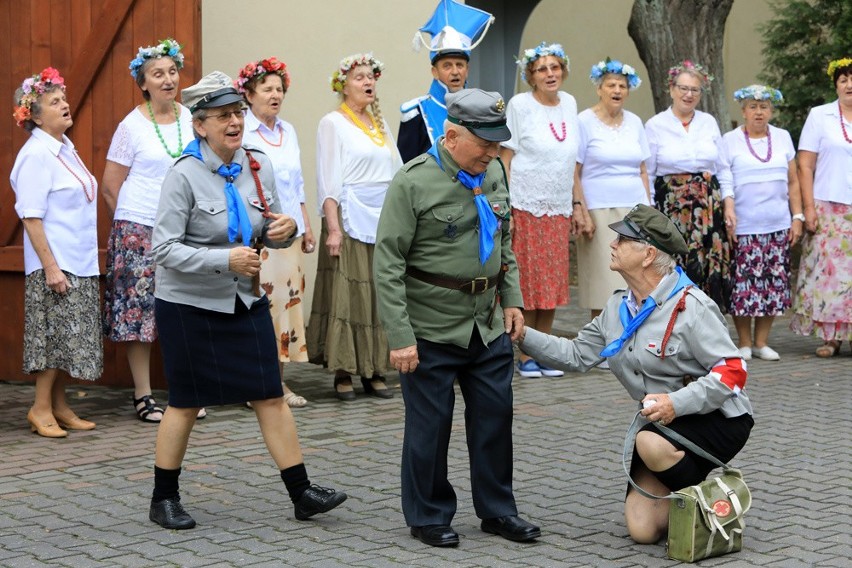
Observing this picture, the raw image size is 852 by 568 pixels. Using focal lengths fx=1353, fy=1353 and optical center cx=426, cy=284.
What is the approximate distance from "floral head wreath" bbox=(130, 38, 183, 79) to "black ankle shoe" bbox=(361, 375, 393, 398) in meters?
2.37

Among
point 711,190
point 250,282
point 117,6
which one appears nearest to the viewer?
point 250,282

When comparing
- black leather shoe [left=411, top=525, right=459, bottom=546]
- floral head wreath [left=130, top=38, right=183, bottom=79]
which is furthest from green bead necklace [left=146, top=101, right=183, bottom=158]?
black leather shoe [left=411, top=525, right=459, bottom=546]

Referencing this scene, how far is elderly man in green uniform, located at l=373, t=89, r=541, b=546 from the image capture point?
213 inches

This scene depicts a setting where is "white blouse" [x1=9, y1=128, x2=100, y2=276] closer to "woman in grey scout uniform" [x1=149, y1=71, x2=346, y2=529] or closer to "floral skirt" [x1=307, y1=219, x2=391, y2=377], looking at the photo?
"floral skirt" [x1=307, y1=219, x2=391, y2=377]

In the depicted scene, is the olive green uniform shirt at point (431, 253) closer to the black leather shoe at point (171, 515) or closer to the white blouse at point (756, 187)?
the black leather shoe at point (171, 515)

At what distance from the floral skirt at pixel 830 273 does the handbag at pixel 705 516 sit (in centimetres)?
522

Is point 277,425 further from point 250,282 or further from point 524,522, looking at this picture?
point 524,522

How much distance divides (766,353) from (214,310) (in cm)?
578

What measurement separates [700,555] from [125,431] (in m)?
3.71

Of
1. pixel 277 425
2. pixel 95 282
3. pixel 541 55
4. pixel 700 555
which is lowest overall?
pixel 700 555

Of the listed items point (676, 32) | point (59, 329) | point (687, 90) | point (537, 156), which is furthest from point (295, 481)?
point (676, 32)

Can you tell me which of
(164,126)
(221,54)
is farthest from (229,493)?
(221,54)

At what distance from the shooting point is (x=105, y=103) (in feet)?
28.3

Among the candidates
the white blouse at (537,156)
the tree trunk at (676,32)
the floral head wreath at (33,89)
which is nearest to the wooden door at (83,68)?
the floral head wreath at (33,89)
